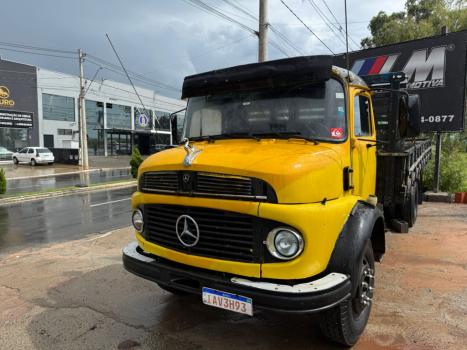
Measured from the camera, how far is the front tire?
317 cm

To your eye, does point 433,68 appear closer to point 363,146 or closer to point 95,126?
point 363,146

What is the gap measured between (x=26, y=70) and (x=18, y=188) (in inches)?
898

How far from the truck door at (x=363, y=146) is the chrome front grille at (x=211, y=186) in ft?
4.12

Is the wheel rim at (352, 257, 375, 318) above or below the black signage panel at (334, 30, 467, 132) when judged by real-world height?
below

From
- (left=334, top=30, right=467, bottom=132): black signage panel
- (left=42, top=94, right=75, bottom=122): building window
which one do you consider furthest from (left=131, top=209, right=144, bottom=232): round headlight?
(left=42, top=94, right=75, bottom=122): building window

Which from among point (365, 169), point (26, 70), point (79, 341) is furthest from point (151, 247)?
point (26, 70)

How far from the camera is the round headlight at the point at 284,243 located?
283 centimetres

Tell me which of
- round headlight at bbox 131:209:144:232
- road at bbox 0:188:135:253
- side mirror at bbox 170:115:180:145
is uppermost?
side mirror at bbox 170:115:180:145

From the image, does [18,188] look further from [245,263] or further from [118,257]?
[245,263]

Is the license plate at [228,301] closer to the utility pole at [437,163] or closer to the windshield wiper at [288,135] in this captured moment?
the windshield wiper at [288,135]

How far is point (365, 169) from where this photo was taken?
4.20 metres

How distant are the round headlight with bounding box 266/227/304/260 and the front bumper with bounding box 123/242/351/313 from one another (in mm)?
223

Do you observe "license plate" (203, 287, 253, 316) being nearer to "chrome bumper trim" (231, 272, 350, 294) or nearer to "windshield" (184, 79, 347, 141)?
"chrome bumper trim" (231, 272, 350, 294)

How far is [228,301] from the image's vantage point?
2928 mm
